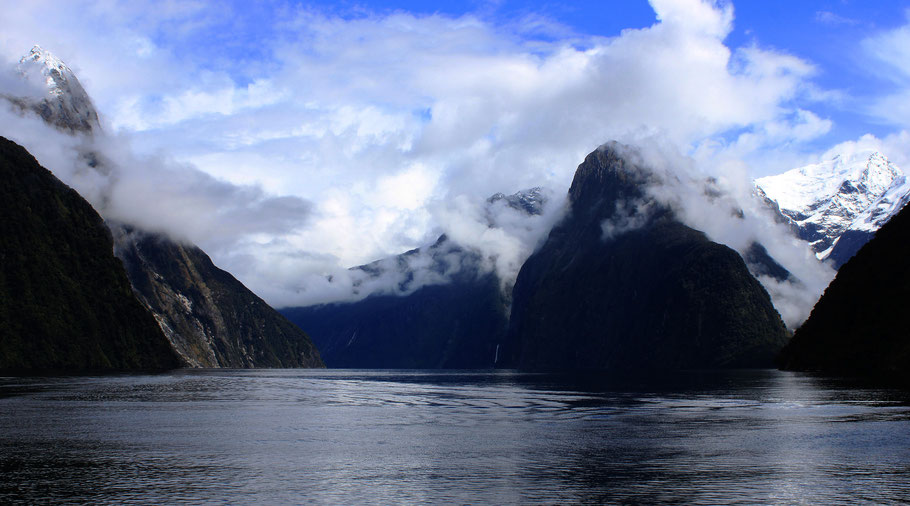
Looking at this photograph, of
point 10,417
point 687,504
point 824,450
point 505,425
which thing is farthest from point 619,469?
point 10,417

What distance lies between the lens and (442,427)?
7900cm

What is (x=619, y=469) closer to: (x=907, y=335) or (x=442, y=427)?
(x=442, y=427)

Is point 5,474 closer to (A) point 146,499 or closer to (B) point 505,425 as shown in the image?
(A) point 146,499

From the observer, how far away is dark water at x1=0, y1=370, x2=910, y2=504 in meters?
42.7

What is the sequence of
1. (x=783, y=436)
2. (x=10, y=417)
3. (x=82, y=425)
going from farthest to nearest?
(x=10, y=417), (x=82, y=425), (x=783, y=436)

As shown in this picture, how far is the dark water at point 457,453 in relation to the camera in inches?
1679

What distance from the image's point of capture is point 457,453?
5894cm

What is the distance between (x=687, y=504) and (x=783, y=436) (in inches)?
1325

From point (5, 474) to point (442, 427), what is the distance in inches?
1597

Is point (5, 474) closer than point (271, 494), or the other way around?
point (271, 494)

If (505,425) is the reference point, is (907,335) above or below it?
above

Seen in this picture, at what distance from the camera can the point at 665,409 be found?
10094 cm

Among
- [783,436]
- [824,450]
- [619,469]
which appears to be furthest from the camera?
[783,436]

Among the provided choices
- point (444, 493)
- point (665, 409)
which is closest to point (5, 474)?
point (444, 493)
